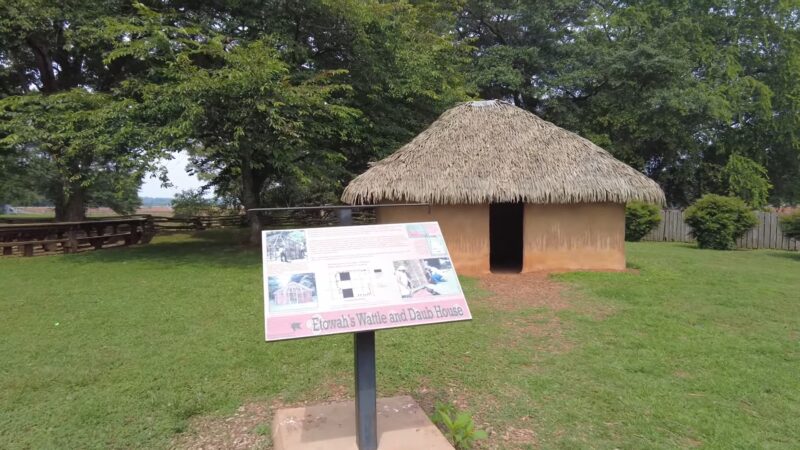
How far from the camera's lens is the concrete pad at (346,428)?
351 centimetres

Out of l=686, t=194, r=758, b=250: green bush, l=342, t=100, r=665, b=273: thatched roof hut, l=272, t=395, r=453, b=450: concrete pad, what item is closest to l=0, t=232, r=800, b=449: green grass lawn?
l=272, t=395, r=453, b=450: concrete pad

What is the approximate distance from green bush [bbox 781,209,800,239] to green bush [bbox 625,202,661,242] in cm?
549

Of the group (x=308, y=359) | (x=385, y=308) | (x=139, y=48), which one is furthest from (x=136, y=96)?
(x=385, y=308)

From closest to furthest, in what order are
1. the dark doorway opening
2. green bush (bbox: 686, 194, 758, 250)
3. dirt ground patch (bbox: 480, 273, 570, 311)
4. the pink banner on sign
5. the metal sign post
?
the pink banner on sign → the metal sign post → dirt ground patch (bbox: 480, 273, 570, 311) → the dark doorway opening → green bush (bbox: 686, 194, 758, 250)

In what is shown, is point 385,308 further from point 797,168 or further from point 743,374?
point 797,168

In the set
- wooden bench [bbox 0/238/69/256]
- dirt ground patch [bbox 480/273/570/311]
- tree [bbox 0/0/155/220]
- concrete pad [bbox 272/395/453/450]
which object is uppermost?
tree [bbox 0/0/155/220]

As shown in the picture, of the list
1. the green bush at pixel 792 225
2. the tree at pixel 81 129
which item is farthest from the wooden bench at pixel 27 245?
the green bush at pixel 792 225

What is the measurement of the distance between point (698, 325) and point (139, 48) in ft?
39.0

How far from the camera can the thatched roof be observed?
10188mm

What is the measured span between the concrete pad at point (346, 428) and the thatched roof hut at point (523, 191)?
6.45 m

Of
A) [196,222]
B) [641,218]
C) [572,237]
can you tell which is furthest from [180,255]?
[641,218]

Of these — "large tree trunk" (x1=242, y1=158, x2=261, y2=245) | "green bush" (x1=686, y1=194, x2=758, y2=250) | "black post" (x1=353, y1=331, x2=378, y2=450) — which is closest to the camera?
"black post" (x1=353, y1=331, x2=378, y2=450)

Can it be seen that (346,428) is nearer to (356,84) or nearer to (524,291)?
(524,291)

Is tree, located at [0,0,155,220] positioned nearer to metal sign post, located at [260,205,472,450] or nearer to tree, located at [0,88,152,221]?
tree, located at [0,88,152,221]
